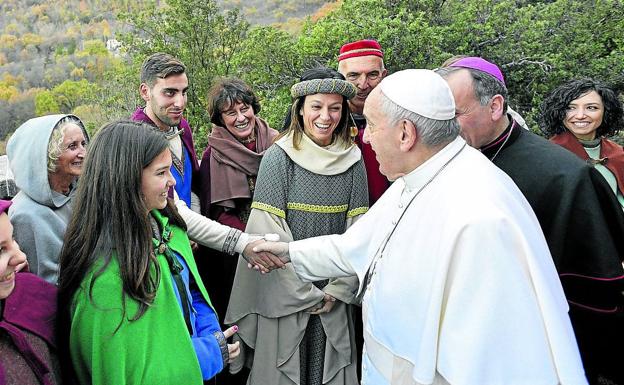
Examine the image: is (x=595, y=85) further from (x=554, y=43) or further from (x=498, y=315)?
(x=554, y=43)

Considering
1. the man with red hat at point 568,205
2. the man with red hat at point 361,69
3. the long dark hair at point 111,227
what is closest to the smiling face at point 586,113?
the man with red hat at point 568,205

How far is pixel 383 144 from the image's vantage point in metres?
2.16

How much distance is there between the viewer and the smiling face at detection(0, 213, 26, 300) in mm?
1557

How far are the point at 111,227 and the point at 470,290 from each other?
52.2 inches

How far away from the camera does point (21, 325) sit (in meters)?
1.65

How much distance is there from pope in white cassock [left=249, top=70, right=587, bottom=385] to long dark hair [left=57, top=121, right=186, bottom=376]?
97 centimetres

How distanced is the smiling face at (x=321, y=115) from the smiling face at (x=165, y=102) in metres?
1.02

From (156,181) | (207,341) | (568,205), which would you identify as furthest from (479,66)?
(207,341)

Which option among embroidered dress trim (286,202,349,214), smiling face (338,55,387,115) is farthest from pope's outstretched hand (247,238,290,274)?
smiling face (338,55,387,115)

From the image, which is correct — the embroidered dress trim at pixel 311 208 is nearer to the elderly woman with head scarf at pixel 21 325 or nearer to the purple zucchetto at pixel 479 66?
the purple zucchetto at pixel 479 66

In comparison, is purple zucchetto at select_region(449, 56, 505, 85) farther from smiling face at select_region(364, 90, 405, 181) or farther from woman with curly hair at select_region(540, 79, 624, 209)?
woman with curly hair at select_region(540, 79, 624, 209)

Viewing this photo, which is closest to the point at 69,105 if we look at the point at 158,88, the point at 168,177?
the point at 158,88

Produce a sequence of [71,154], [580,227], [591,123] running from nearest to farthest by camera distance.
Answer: [71,154] < [580,227] < [591,123]

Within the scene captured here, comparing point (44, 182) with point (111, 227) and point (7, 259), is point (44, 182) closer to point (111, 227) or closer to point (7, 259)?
point (111, 227)
